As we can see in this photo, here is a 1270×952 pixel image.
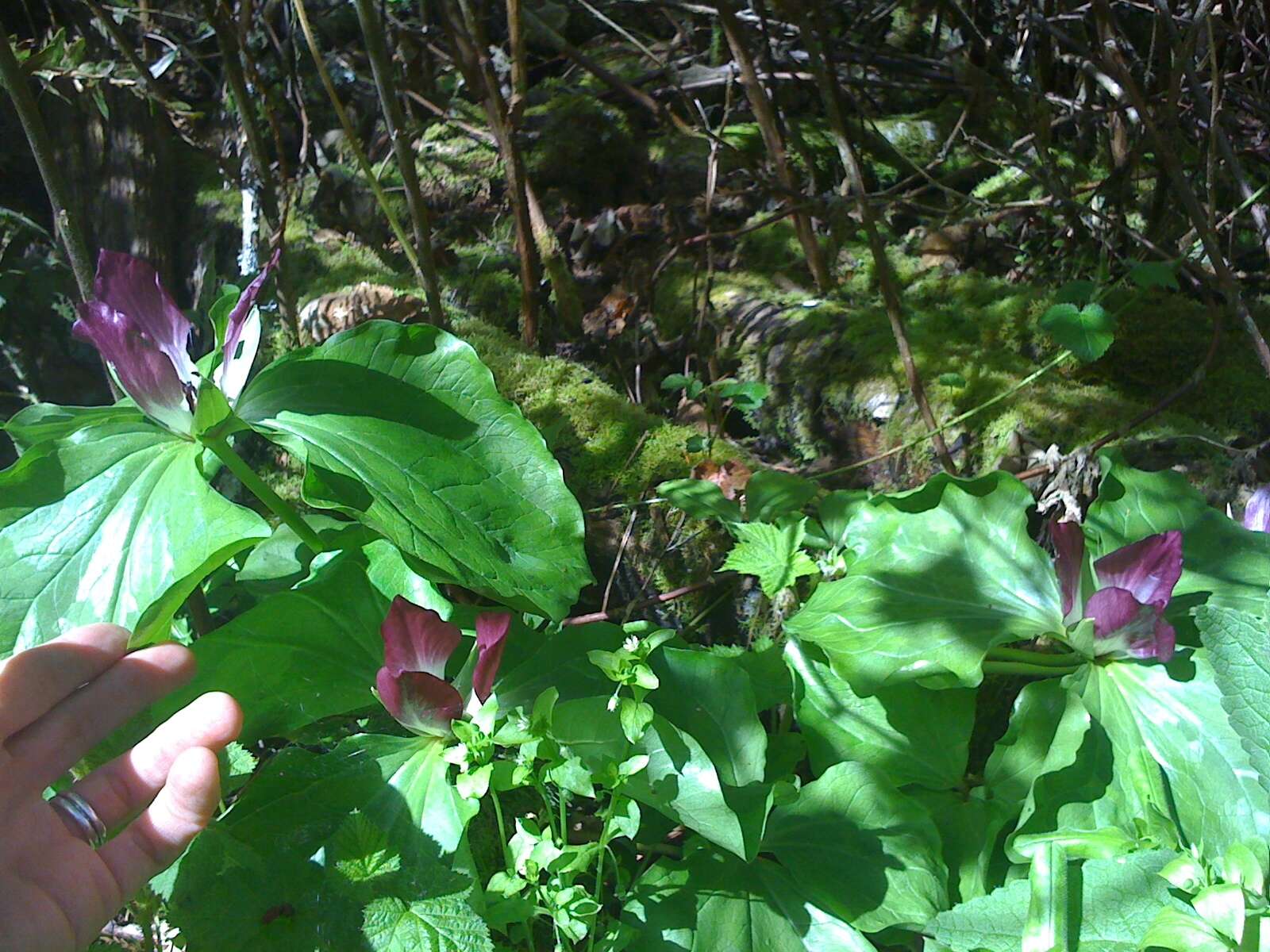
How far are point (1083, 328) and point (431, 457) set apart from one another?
1366 mm

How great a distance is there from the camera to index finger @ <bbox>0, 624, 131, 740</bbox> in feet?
3.40

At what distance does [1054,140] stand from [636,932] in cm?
290

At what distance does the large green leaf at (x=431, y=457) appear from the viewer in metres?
1.18

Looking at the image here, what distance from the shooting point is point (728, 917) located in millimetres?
1195

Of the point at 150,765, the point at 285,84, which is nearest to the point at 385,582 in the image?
the point at 150,765

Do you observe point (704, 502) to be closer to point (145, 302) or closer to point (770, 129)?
point (145, 302)

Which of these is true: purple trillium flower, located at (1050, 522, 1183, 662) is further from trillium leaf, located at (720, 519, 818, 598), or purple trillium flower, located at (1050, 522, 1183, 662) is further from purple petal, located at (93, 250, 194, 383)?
purple petal, located at (93, 250, 194, 383)

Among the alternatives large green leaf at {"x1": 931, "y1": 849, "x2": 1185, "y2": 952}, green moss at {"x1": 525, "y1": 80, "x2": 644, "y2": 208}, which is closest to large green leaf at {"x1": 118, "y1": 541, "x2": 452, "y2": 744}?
large green leaf at {"x1": 931, "y1": 849, "x2": 1185, "y2": 952}

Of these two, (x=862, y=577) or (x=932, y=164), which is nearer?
(x=862, y=577)

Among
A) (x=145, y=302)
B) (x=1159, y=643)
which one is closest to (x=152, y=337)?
(x=145, y=302)

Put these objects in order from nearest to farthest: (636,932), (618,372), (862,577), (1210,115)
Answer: (636,932) < (862,577) < (1210,115) < (618,372)

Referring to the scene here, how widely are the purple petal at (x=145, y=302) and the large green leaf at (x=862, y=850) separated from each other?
1.05 m

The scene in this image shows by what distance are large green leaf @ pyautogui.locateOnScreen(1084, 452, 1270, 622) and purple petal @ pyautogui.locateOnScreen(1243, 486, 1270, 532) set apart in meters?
0.02

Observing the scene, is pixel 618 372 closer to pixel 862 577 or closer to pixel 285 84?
pixel 862 577
